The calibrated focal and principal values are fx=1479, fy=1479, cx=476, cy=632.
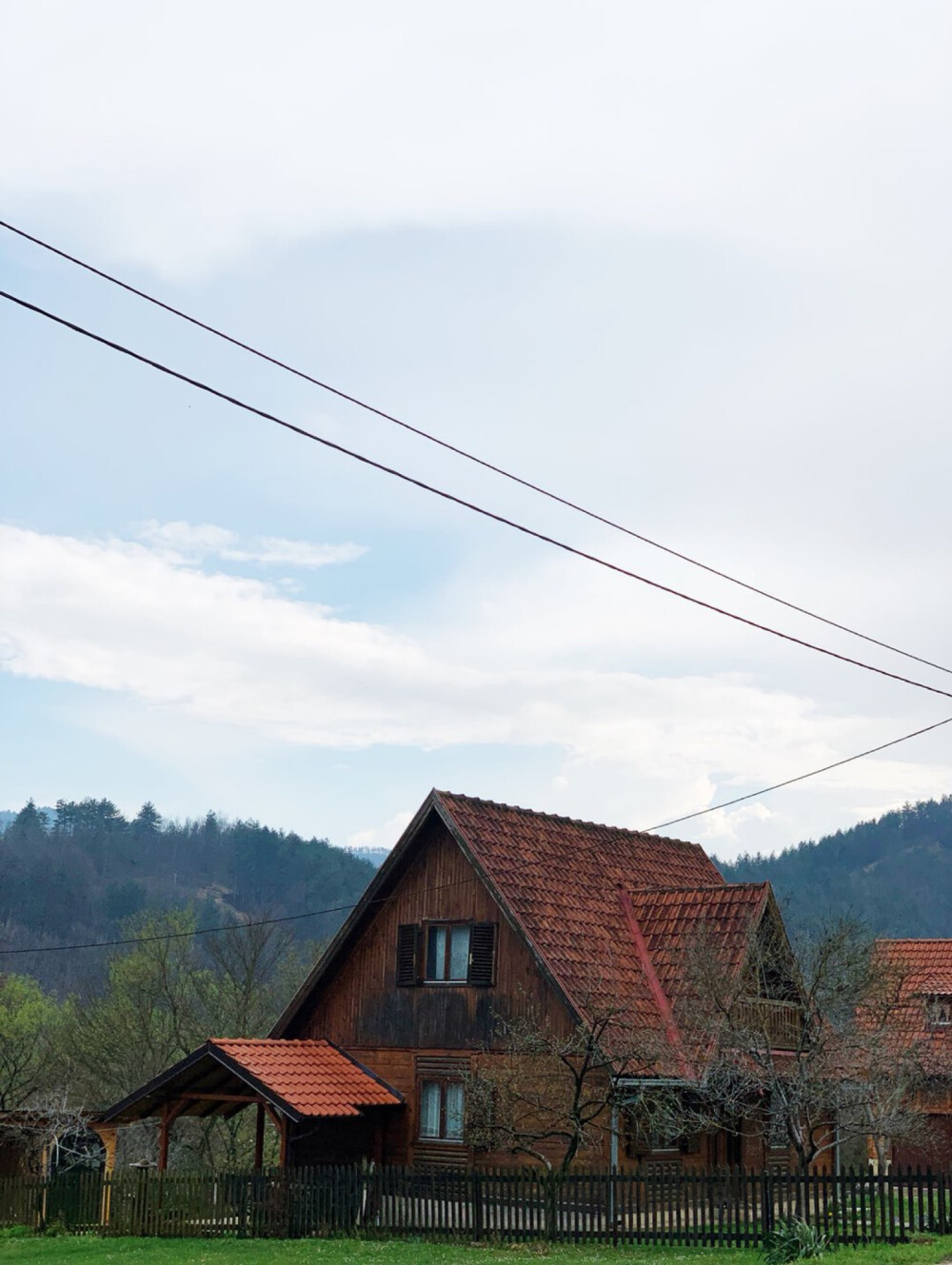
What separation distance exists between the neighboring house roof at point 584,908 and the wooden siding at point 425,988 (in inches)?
16.5

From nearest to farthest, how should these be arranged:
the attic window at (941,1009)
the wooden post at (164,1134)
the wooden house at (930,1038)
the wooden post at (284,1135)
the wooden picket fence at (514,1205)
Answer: the wooden picket fence at (514,1205) < the wooden post at (284,1135) < the wooden post at (164,1134) < the wooden house at (930,1038) < the attic window at (941,1009)

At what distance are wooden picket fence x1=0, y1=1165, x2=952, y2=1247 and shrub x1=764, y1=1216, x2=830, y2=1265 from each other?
0.89 m

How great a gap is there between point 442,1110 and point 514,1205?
19.3ft

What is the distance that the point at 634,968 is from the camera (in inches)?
1230

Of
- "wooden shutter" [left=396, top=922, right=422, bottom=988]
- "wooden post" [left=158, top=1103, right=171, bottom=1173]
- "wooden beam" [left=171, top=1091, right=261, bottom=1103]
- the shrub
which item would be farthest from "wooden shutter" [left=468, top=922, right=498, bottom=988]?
the shrub

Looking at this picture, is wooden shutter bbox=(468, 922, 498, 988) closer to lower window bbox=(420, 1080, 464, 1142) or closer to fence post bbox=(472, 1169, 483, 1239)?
lower window bbox=(420, 1080, 464, 1142)

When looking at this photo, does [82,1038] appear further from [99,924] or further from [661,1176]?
[99,924]

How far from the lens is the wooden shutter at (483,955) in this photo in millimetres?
30516

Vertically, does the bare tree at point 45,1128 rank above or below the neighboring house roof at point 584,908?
below

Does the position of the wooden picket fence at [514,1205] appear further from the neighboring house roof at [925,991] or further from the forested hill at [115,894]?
the forested hill at [115,894]

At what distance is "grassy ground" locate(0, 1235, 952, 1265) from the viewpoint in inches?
813

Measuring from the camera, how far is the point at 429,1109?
30953mm

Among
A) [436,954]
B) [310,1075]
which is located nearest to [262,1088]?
[310,1075]

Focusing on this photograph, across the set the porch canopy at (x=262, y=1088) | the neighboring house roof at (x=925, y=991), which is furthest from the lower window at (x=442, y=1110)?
the neighboring house roof at (x=925, y=991)
